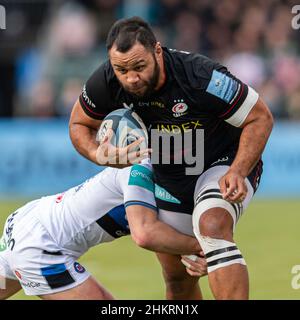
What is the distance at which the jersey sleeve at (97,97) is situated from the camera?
7328 millimetres

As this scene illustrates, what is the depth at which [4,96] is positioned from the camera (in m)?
18.7

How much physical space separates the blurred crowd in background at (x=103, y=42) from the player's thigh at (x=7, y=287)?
9.25 meters

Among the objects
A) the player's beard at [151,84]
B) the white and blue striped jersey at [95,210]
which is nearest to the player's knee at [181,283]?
the white and blue striped jersey at [95,210]

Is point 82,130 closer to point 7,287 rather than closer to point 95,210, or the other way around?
point 95,210

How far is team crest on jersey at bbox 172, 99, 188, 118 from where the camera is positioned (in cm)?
719

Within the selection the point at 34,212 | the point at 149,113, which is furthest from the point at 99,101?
the point at 34,212

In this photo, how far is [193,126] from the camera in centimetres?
729

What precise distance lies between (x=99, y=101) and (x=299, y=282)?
3.21 metres

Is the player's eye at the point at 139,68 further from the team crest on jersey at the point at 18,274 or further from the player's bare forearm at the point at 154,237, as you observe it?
the team crest on jersey at the point at 18,274

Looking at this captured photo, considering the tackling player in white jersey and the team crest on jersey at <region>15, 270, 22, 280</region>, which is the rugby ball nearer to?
the tackling player in white jersey

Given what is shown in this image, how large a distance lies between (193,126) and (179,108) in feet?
0.60

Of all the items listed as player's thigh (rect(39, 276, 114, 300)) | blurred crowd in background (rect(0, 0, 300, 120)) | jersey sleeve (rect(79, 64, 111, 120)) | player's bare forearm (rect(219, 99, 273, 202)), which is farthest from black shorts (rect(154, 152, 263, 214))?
blurred crowd in background (rect(0, 0, 300, 120))

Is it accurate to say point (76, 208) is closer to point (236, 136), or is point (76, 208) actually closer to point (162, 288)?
point (236, 136)

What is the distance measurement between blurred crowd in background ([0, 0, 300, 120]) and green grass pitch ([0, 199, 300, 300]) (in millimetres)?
2610
